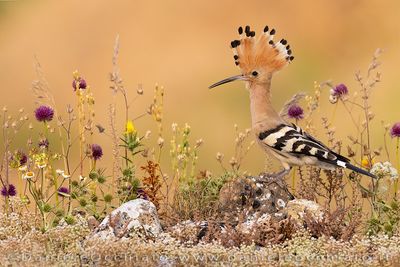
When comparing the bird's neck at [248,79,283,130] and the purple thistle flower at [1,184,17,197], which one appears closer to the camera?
the bird's neck at [248,79,283,130]

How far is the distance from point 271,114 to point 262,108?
4.1 inches

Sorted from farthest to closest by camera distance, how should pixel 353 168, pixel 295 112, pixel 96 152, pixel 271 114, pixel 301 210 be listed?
pixel 295 112 → pixel 96 152 → pixel 271 114 → pixel 353 168 → pixel 301 210

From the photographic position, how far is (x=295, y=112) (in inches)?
358

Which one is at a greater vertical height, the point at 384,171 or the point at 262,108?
the point at 262,108

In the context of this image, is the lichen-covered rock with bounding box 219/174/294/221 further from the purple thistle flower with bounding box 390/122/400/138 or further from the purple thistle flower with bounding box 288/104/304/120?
the purple thistle flower with bounding box 390/122/400/138

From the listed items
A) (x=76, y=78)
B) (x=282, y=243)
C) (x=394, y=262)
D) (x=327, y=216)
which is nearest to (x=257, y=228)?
(x=282, y=243)

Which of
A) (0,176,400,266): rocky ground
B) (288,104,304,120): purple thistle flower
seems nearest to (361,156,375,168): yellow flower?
(288,104,304,120): purple thistle flower

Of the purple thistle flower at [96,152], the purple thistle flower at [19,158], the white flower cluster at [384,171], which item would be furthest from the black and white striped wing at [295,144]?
the purple thistle flower at [19,158]

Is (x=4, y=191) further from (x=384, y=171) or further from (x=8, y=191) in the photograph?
(x=384, y=171)

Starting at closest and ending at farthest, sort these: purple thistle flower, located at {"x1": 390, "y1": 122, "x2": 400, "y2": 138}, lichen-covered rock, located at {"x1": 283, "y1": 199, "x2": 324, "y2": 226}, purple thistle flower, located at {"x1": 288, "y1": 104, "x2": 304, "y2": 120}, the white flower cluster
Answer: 1. lichen-covered rock, located at {"x1": 283, "y1": 199, "x2": 324, "y2": 226}
2. the white flower cluster
3. purple thistle flower, located at {"x1": 390, "y1": 122, "x2": 400, "y2": 138}
4. purple thistle flower, located at {"x1": 288, "y1": 104, "x2": 304, "y2": 120}

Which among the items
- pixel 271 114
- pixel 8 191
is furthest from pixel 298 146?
pixel 8 191

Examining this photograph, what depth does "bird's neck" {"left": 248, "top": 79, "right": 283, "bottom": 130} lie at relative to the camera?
27.4 ft

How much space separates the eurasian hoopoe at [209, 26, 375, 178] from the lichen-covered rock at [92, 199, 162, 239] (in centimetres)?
134

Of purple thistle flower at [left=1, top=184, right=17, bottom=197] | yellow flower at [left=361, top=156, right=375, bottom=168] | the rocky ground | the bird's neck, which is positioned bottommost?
the rocky ground
